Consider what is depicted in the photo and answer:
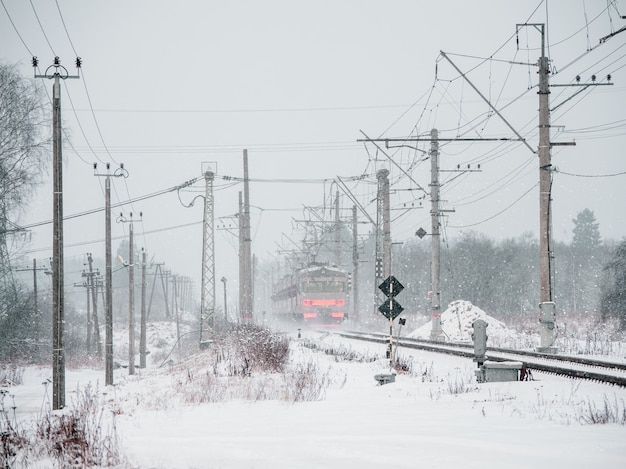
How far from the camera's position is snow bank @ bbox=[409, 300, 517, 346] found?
1102 inches

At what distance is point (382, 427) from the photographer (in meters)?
7.66

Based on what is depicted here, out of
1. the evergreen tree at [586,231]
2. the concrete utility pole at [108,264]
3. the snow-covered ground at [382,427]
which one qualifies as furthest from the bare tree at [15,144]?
the evergreen tree at [586,231]

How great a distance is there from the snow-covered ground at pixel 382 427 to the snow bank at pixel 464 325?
628 inches

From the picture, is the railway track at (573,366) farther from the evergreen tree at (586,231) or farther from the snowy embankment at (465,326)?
the evergreen tree at (586,231)

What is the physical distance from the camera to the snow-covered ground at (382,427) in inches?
238

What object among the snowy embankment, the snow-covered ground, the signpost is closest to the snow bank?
the snowy embankment

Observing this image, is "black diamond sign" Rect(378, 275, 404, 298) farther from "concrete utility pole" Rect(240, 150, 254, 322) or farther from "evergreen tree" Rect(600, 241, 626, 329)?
"evergreen tree" Rect(600, 241, 626, 329)

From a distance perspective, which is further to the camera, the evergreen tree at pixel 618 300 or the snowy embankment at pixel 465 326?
the snowy embankment at pixel 465 326

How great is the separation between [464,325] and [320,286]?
12645 millimetres

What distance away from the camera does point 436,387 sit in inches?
448

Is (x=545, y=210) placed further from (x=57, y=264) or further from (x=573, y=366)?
(x=57, y=264)

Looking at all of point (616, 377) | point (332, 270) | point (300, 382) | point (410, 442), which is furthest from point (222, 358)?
point (332, 270)

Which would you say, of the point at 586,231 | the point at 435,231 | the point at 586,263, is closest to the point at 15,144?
the point at 435,231

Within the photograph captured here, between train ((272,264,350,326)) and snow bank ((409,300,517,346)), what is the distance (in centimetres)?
926
